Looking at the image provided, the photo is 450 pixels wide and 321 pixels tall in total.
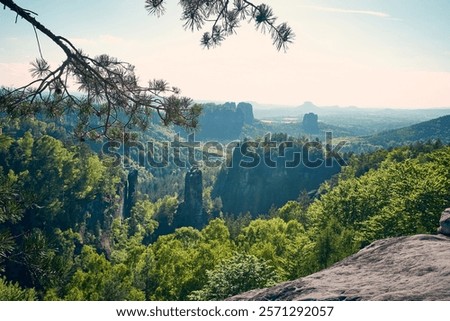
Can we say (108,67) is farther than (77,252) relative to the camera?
No

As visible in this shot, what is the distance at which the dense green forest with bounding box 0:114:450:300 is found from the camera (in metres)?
7.01

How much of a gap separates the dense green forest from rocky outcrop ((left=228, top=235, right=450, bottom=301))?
5.63m

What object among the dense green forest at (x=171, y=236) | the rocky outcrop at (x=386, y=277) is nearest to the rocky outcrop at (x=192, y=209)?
the dense green forest at (x=171, y=236)

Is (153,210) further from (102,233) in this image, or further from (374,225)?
(374,225)

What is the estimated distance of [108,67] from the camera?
26.2ft

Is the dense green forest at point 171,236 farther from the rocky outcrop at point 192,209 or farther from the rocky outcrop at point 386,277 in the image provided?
the rocky outcrop at point 192,209

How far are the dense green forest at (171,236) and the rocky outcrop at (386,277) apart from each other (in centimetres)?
563

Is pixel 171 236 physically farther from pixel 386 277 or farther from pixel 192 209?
pixel 386 277

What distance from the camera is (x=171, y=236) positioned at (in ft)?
205

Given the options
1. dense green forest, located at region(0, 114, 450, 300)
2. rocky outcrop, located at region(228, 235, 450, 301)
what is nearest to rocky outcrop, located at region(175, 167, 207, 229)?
dense green forest, located at region(0, 114, 450, 300)

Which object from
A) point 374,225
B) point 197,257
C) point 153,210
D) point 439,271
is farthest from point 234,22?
point 153,210

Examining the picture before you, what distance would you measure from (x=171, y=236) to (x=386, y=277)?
5553 centimetres

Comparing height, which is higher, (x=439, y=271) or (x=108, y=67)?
(x=108, y=67)
